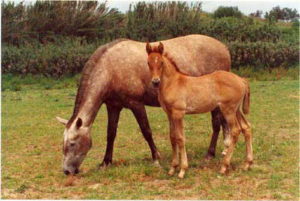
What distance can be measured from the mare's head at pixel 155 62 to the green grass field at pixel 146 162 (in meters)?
1.66

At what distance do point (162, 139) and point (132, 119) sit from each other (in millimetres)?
3071

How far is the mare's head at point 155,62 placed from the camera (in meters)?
7.20

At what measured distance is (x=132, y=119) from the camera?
14.3m

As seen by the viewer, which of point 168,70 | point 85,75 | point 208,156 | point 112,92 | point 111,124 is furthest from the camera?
point 208,156

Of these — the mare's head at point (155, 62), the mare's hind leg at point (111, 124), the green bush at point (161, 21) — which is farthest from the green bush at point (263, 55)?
the mare's head at point (155, 62)

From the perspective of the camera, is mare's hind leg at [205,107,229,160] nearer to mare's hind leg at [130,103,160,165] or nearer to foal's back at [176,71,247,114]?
mare's hind leg at [130,103,160,165]

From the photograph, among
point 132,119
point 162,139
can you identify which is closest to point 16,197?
point 162,139

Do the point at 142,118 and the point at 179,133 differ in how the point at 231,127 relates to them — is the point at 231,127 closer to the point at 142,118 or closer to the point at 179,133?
the point at 179,133

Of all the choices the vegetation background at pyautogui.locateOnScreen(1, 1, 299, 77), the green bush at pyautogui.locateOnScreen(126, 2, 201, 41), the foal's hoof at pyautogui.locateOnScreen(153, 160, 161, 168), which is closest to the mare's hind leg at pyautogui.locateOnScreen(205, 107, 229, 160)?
the foal's hoof at pyautogui.locateOnScreen(153, 160, 161, 168)

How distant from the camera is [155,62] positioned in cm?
732

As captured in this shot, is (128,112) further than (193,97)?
Yes

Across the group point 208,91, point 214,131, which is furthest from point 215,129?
point 208,91

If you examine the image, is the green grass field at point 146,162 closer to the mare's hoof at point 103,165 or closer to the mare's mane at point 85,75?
the mare's hoof at point 103,165

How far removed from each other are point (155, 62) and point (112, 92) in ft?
5.00
